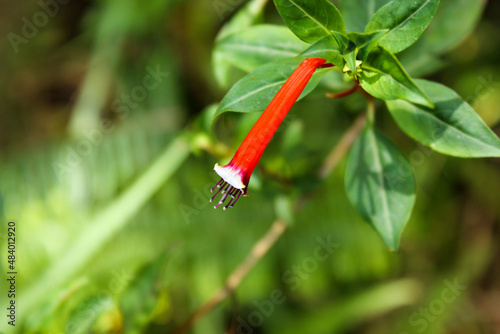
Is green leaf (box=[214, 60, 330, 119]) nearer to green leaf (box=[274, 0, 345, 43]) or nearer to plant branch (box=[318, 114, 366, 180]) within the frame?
green leaf (box=[274, 0, 345, 43])

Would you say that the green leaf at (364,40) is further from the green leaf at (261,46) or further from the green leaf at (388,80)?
the green leaf at (261,46)

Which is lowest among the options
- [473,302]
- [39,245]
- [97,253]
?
[473,302]

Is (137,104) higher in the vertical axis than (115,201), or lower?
higher

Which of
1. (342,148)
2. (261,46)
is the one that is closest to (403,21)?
(261,46)

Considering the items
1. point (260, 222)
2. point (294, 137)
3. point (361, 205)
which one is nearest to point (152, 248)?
point (260, 222)

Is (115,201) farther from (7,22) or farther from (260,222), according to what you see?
(7,22)

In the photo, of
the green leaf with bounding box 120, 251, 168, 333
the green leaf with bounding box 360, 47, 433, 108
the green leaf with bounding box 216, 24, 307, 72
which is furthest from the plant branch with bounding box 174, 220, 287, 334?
the green leaf with bounding box 360, 47, 433, 108

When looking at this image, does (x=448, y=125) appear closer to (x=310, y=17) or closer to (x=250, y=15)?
(x=310, y=17)
